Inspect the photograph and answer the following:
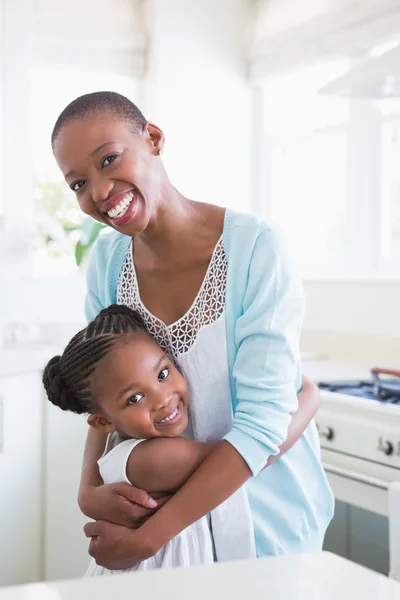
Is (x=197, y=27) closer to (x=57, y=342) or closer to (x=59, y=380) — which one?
(x=57, y=342)

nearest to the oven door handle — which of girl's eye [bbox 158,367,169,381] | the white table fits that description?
girl's eye [bbox 158,367,169,381]

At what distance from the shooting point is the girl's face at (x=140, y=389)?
1250 millimetres

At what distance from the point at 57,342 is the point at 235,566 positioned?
114 inches

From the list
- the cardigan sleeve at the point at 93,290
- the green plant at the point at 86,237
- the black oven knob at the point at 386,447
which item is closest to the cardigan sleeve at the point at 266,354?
the cardigan sleeve at the point at 93,290

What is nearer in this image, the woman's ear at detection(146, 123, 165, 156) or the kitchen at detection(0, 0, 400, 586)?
the woman's ear at detection(146, 123, 165, 156)

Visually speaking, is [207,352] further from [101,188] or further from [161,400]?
[101,188]

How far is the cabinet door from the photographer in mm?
2695

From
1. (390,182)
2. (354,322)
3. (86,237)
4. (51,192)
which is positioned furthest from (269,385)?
(51,192)

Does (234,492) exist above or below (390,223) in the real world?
below

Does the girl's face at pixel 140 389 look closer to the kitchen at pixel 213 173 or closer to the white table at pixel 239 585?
the white table at pixel 239 585

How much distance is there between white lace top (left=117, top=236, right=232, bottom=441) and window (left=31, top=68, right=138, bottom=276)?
2.53 m

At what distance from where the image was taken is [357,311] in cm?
333

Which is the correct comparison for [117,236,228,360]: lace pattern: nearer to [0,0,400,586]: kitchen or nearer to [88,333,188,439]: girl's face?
[88,333,188,439]: girl's face

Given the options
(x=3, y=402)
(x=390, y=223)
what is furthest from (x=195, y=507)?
(x=390, y=223)
